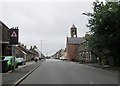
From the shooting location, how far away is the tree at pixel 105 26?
37312 mm

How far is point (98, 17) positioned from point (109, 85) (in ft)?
74.2

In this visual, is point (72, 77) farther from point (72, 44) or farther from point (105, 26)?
point (72, 44)

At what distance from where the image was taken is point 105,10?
38750 millimetres

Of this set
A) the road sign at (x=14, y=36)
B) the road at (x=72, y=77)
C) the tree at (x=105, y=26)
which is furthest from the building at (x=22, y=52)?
the road at (x=72, y=77)

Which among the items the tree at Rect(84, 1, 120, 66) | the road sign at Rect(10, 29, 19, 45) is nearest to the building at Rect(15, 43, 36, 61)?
the tree at Rect(84, 1, 120, 66)

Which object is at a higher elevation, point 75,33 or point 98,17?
point 75,33

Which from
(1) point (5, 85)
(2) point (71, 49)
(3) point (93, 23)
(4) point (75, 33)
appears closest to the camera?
(1) point (5, 85)

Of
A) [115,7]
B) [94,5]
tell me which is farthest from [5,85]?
[94,5]

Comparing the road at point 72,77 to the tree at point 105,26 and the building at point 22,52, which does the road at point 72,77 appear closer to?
the tree at point 105,26

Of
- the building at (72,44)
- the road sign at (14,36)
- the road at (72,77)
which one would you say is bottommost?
the road at (72,77)

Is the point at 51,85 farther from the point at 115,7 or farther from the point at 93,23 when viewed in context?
the point at 93,23

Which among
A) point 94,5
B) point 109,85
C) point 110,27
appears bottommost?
point 109,85

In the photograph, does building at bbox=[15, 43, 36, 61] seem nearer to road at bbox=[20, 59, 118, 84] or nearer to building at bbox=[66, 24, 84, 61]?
building at bbox=[66, 24, 84, 61]

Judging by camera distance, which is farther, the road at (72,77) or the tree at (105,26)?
the tree at (105,26)
